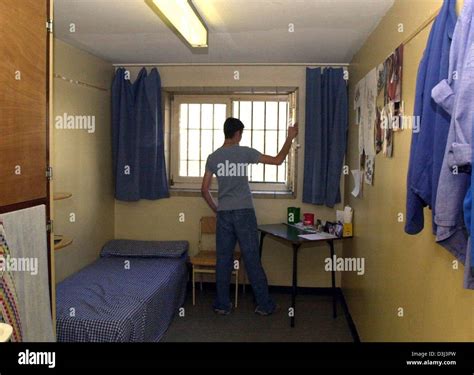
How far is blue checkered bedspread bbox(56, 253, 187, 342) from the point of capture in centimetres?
276

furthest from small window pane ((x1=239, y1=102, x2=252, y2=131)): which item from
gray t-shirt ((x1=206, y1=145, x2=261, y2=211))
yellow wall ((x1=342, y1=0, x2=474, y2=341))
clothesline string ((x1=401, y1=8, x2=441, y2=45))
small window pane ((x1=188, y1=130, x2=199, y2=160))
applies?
clothesline string ((x1=401, y1=8, x2=441, y2=45))

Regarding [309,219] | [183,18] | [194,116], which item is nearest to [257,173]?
[309,219]

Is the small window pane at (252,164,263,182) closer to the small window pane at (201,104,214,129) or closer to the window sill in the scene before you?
the window sill

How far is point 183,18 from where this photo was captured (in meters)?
2.68

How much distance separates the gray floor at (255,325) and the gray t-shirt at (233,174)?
943 mm

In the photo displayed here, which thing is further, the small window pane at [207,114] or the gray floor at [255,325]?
the small window pane at [207,114]

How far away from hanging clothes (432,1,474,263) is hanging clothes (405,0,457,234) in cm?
7

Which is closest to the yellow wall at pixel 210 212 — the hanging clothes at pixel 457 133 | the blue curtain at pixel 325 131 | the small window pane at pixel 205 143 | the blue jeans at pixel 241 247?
the blue curtain at pixel 325 131

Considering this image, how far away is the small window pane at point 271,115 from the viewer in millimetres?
4562

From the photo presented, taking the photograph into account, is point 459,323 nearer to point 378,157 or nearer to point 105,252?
point 378,157

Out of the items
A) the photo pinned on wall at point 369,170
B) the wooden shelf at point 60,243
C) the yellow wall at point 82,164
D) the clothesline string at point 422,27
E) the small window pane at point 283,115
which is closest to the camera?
the clothesline string at point 422,27

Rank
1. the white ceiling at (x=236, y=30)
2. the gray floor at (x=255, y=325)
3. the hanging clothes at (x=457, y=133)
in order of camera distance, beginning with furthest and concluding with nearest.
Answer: the gray floor at (x=255, y=325)
the white ceiling at (x=236, y=30)
the hanging clothes at (x=457, y=133)

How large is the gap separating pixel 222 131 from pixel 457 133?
3.52 m

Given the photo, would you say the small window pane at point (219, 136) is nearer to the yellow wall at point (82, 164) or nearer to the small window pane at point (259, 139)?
the small window pane at point (259, 139)
